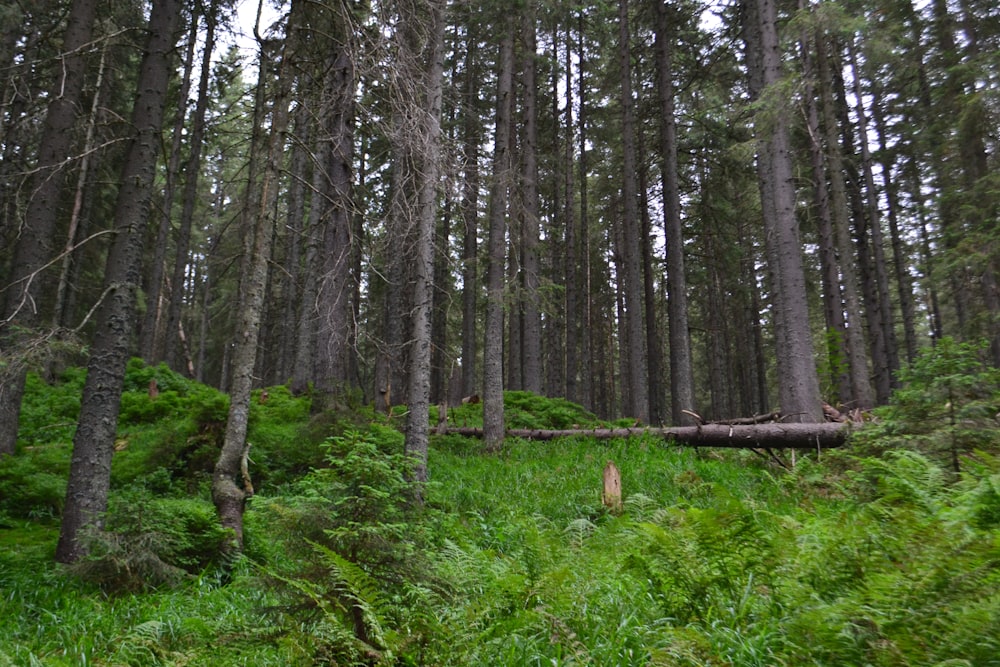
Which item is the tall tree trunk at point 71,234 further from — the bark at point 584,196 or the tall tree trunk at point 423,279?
the bark at point 584,196

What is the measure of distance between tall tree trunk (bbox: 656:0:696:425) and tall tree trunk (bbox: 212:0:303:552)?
11.8 metres

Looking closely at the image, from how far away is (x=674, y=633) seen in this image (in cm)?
308

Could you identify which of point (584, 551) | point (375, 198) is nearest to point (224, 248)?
point (375, 198)

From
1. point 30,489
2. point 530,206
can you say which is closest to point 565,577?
point 30,489

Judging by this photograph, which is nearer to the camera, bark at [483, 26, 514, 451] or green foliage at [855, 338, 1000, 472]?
green foliage at [855, 338, 1000, 472]

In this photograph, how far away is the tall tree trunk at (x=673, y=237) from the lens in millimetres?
16359

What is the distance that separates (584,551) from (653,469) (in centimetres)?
421

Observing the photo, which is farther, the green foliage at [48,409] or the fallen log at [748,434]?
the green foliage at [48,409]

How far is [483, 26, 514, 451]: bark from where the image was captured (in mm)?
12367

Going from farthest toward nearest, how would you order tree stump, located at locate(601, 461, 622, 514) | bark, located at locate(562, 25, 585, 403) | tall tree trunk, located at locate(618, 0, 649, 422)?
bark, located at locate(562, 25, 585, 403) → tall tree trunk, located at locate(618, 0, 649, 422) → tree stump, located at locate(601, 461, 622, 514)

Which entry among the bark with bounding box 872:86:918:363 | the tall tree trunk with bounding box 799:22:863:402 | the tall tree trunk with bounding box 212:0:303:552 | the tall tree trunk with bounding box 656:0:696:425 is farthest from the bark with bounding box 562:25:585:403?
the tall tree trunk with bounding box 212:0:303:552

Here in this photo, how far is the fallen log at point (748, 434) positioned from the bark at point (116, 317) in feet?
29.5

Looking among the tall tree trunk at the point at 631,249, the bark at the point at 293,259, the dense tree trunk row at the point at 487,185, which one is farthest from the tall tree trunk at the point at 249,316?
the tall tree trunk at the point at 631,249

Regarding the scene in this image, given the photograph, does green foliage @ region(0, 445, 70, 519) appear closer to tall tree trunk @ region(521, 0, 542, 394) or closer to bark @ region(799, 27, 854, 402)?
tall tree trunk @ region(521, 0, 542, 394)
